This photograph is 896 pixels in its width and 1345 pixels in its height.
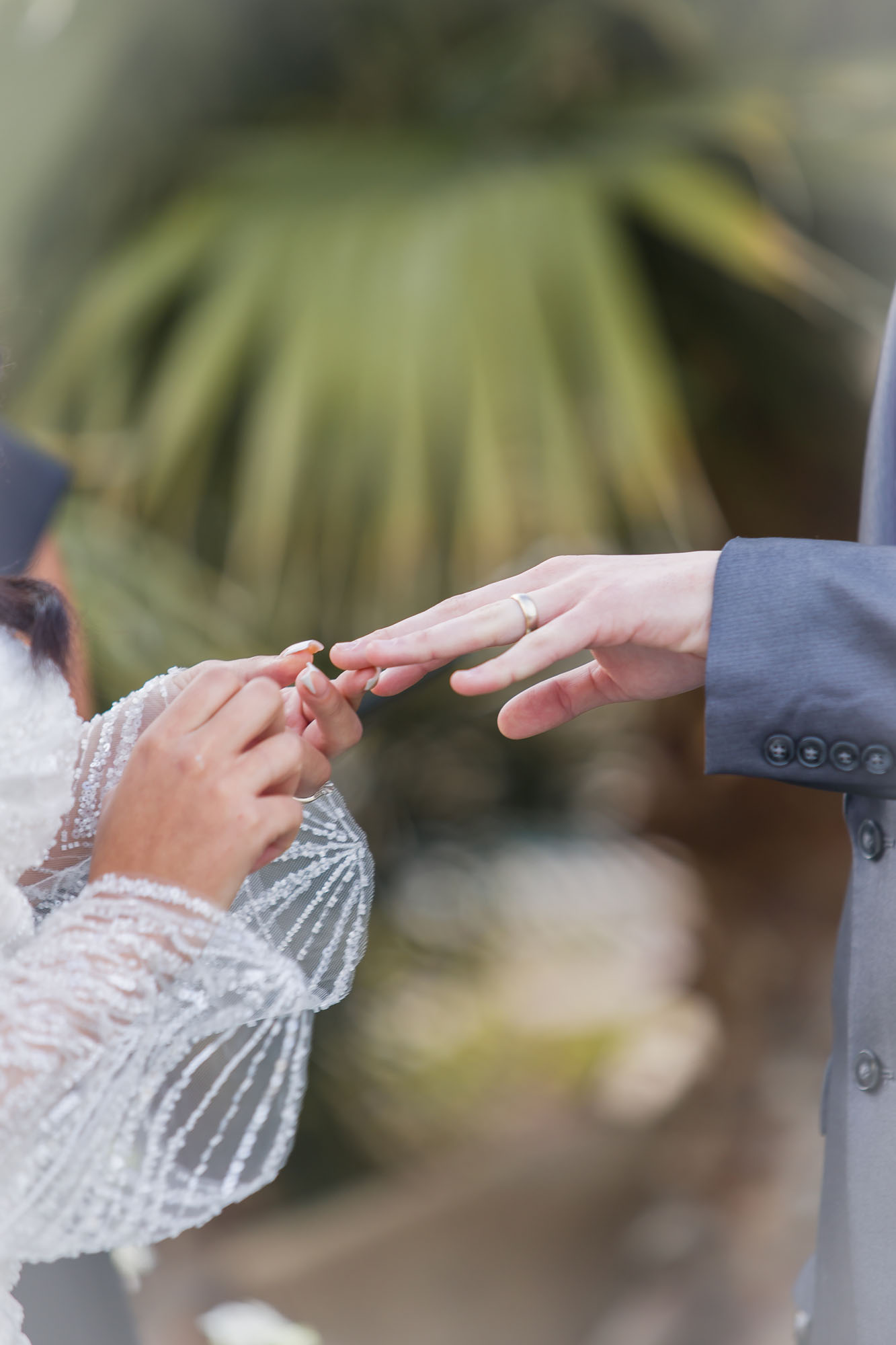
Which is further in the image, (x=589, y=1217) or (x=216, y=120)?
(x=589, y=1217)

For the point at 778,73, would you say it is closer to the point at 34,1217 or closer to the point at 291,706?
the point at 291,706

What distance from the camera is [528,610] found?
0.54m

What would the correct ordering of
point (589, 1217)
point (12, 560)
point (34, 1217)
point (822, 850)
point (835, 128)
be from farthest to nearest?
point (589, 1217)
point (822, 850)
point (835, 128)
point (12, 560)
point (34, 1217)

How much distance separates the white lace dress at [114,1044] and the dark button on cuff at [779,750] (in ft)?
0.93

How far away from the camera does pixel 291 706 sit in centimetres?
64

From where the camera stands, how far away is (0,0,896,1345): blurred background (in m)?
1.36

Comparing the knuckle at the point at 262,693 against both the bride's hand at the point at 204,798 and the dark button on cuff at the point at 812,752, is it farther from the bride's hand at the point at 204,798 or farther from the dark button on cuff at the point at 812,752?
the dark button on cuff at the point at 812,752

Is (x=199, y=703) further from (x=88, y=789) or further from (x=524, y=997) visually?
(x=524, y=997)

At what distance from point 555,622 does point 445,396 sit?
2.99 feet

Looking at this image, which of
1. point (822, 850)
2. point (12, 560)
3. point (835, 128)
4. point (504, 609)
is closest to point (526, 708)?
point (504, 609)

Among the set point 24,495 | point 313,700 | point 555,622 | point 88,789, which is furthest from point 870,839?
point 24,495

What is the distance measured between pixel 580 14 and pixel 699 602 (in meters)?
1.30

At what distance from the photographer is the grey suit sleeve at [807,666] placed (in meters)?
0.53

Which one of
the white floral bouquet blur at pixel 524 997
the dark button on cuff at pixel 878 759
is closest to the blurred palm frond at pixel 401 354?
the white floral bouquet blur at pixel 524 997
